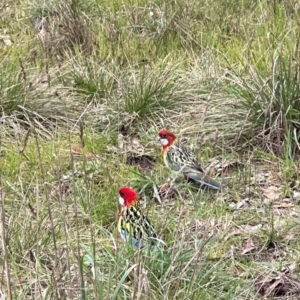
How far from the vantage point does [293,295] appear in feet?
11.8

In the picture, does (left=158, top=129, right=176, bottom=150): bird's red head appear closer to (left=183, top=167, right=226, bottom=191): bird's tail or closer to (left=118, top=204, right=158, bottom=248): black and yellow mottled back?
(left=183, top=167, right=226, bottom=191): bird's tail

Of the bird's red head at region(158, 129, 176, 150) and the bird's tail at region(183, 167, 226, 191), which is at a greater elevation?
the bird's red head at region(158, 129, 176, 150)

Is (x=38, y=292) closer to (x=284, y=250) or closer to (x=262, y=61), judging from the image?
(x=284, y=250)

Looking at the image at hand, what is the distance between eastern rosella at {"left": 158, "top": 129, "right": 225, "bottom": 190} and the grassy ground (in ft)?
0.24

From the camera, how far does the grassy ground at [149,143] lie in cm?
339

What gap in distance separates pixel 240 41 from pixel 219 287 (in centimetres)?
333

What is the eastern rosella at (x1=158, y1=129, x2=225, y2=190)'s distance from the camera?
4.51m

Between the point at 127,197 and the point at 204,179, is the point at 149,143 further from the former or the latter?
the point at 127,197

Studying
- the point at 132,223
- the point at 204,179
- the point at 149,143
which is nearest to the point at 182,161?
the point at 204,179

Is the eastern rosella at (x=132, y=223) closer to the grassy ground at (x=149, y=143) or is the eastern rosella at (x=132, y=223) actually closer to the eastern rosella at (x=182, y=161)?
the grassy ground at (x=149, y=143)

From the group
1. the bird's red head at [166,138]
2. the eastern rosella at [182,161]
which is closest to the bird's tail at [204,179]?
the eastern rosella at [182,161]

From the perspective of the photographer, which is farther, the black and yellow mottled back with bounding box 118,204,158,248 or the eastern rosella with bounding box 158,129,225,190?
the eastern rosella with bounding box 158,129,225,190

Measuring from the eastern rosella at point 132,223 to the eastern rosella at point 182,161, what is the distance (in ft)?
1.94

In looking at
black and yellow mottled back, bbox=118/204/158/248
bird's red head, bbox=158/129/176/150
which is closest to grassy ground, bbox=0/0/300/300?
black and yellow mottled back, bbox=118/204/158/248
